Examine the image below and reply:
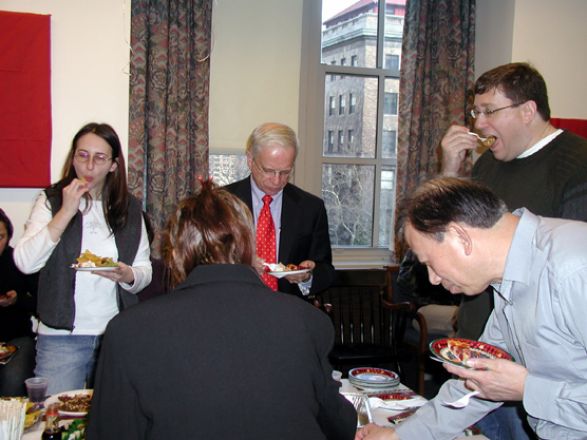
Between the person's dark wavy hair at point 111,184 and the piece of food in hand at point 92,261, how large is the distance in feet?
0.61

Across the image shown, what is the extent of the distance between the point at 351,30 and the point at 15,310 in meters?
3.33

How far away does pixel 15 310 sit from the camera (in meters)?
2.99

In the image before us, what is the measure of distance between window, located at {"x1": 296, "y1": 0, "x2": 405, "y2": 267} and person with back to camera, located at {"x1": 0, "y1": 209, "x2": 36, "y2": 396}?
2352 millimetres

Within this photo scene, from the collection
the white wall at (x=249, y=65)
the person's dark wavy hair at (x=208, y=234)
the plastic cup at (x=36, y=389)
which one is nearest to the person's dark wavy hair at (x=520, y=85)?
the person's dark wavy hair at (x=208, y=234)

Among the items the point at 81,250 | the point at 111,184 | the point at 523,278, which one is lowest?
the point at 81,250

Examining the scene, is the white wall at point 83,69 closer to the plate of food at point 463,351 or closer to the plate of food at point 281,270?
the plate of food at point 281,270

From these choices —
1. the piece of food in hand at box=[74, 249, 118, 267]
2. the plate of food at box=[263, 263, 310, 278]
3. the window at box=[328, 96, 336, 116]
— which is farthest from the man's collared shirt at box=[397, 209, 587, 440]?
the window at box=[328, 96, 336, 116]

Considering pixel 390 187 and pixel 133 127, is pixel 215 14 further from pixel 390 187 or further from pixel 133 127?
pixel 390 187

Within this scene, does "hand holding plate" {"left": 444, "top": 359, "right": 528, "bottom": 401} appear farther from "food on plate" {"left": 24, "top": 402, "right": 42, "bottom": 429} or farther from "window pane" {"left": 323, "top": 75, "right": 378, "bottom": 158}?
"window pane" {"left": 323, "top": 75, "right": 378, "bottom": 158}

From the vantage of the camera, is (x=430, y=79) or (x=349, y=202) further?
(x=349, y=202)

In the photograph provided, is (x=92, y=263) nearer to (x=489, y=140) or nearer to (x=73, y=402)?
(x=73, y=402)

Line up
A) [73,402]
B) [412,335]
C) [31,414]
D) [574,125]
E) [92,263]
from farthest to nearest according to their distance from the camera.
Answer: [412,335] < [574,125] < [92,263] < [73,402] < [31,414]

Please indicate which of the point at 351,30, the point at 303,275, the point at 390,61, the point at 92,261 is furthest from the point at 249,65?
the point at 92,261

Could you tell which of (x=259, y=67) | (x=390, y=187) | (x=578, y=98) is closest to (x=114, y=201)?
(x=259, y=67)
